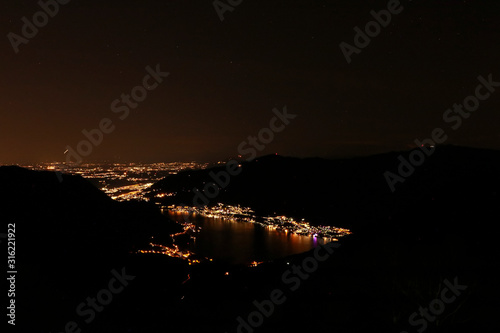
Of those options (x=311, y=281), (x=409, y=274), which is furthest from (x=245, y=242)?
(x=409, y=274)

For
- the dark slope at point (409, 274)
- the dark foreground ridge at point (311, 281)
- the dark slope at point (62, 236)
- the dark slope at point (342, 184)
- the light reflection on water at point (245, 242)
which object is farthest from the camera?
the light reflection on water at point (245, 242)

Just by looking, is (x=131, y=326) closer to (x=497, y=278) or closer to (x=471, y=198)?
(x=497, y=278)

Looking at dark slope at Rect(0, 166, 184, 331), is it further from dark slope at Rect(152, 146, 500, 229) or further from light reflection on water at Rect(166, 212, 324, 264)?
dark slope at Rect(152, 146, 500, 229)

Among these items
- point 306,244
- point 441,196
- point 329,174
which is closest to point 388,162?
point 329,174

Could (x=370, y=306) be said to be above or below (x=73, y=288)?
below

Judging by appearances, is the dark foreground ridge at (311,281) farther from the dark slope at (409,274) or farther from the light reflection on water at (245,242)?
the light reflection on water at (245,242)

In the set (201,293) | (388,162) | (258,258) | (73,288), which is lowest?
(258,258)

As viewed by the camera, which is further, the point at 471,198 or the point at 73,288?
the point at 471,198

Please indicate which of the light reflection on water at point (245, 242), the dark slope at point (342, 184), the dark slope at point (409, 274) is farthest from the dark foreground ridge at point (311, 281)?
the light reflection on water at point (245, 242)
